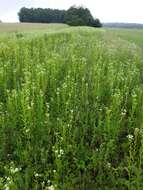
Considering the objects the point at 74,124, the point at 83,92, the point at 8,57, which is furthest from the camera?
the point at 8,57

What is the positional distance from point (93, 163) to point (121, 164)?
44 centimetres

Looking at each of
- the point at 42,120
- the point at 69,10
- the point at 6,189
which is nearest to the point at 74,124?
the point at 42,120

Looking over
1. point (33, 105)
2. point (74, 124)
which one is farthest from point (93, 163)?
point (33, 105)

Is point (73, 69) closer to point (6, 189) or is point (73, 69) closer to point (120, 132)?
point (120, 132)

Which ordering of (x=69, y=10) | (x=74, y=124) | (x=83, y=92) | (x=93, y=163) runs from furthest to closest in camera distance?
(x=69, y=10), (x=83, y=92), (x=74, y=124), (x=93, y=163)

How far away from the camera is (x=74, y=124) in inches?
258

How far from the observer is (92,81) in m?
8.80

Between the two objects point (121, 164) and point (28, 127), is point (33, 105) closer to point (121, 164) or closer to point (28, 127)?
point (28, 127)

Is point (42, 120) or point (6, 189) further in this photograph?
point (42, 120)

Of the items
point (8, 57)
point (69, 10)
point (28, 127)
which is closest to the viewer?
point (28, 127)

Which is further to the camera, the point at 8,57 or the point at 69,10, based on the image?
the point at 69,10

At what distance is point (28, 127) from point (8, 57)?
225 inches

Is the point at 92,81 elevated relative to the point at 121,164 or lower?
elevated

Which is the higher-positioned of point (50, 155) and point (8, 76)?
point (8, 76)
